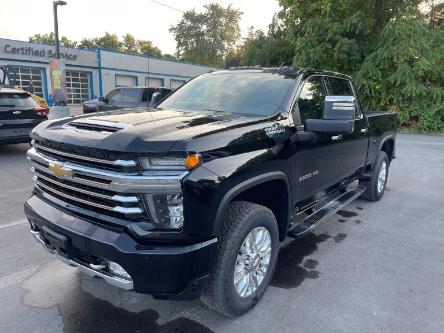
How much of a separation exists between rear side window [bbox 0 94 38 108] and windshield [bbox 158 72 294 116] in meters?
5.92

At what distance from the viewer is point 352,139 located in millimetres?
4637

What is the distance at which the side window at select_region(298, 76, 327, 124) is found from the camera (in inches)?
145

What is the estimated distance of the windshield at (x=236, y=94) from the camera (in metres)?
3.54

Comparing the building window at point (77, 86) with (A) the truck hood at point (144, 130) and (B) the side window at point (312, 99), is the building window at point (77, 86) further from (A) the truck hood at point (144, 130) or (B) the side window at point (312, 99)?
(A) the truck hood at point (144, 130)

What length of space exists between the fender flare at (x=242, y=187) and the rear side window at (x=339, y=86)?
1.94 meters

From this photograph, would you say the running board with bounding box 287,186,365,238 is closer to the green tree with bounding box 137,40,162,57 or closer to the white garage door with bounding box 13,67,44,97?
the white garage door with bounding box 13,67,44,97

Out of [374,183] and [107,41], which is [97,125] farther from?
[107,41]

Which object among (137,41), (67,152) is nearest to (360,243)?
(67,152)

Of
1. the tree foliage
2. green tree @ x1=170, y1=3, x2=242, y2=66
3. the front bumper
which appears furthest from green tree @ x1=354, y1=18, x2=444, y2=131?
green tree @ x1=170, y1=3, x2=242, y2=66

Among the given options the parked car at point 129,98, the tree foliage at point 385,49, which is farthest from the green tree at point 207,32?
the parked car at point 129,98

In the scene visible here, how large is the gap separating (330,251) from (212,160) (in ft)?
7.72

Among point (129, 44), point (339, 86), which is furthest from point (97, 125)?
point (129, 44)

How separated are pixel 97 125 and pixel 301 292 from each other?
2201mm

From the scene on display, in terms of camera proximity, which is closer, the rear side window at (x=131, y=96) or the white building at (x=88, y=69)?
the rear side window at (x=131, y=96)
